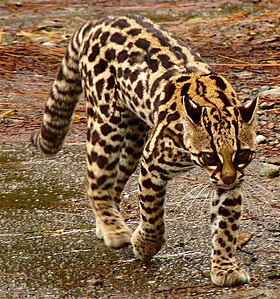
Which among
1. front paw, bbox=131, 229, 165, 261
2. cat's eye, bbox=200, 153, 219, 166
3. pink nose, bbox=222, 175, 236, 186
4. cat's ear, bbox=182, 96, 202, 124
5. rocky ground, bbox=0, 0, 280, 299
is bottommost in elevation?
rocky ground, bbox=0, 0, 280, 299

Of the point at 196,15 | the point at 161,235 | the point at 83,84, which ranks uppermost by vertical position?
the point at 83,84

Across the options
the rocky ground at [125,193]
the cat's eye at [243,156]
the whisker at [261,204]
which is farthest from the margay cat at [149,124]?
the whisker at [261,204]

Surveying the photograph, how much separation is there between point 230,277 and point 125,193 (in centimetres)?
223

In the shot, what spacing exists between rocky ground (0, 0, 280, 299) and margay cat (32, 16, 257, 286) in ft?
0.72

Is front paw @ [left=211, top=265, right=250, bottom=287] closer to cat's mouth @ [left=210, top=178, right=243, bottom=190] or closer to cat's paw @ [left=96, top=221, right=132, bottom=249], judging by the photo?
cat's mouth @ [left=210, top=178, right=243, bottom=190]

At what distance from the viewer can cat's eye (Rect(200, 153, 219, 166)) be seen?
20.4 ft

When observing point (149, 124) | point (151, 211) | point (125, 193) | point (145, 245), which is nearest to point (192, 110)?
point (151, 211)

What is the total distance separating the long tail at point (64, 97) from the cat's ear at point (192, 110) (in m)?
1.90

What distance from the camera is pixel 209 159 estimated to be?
626 cm

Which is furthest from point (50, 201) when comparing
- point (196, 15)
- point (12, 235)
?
point (196, 15)

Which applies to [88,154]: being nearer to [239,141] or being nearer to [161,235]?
[161,235]

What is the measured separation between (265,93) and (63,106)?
3.24 m

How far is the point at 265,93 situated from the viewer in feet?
35.7

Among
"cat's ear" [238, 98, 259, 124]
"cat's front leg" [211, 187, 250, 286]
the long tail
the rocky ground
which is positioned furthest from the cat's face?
the long tail
